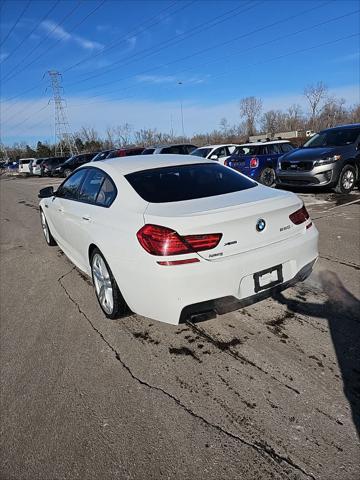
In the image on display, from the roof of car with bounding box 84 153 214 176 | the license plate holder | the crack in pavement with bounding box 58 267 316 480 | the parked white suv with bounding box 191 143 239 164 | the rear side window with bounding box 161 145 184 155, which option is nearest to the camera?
the crack in pavement with bounding box 58 267 316 480

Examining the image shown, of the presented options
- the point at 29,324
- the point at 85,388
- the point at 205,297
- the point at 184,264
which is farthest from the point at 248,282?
the point at 29,324

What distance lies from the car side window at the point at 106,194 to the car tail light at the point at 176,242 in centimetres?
95

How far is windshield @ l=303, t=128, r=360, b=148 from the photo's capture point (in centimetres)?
978

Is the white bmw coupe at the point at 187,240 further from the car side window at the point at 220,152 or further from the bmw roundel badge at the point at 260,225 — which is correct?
the car side window at the point at 220,152

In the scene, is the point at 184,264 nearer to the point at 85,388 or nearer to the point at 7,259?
the point at 85,388

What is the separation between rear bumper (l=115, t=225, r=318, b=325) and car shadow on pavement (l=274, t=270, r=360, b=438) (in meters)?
0.59

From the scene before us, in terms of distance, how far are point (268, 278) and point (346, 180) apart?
301 inches

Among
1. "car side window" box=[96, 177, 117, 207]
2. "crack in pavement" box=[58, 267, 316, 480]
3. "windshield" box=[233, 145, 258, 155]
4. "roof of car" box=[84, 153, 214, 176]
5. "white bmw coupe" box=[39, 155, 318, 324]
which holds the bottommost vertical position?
"crack in pavement" box=[58, 267, 316, 480]

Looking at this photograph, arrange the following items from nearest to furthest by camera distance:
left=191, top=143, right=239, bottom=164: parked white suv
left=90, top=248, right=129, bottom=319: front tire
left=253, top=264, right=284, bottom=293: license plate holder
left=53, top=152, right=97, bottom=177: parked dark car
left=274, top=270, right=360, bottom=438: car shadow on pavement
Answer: left=274, top=270, right=360, bottom=438: car shadow on pavement, left=253, top=264, right=284, bottom=293: license plate holder, left=90, top=248, right=129, bottom=319: front tire, left=191, top=143, right=239, bottom=164: parked white suv, left=53, top=152, right=97, bottom=177: parked dark car

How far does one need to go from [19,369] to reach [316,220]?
598 centimetres

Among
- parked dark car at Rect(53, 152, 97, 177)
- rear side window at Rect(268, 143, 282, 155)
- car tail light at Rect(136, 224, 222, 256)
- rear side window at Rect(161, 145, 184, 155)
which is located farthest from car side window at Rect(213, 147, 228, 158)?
parked dark car at Rect(53, 152, 97, 177)

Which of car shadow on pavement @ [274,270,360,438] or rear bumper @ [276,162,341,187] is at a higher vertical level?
rear bumper @ [276,162,341,187]

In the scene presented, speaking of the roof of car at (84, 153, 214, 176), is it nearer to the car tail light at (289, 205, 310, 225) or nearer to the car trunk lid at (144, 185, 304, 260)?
the car trunk lid at (144, 185, 304, 260)

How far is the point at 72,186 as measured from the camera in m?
4.93
